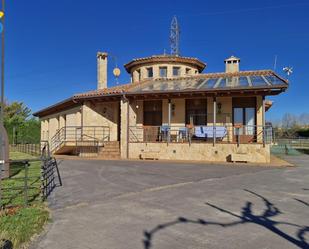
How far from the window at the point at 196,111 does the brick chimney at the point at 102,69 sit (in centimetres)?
841

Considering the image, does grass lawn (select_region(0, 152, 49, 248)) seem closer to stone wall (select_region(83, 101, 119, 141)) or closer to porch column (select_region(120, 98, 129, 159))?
porch column (select_region(120, 98, 129, 159))

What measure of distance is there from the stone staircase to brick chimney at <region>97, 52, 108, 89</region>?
701cm

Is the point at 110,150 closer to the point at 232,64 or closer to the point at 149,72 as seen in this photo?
the point at 149,72

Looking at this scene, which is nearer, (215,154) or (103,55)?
(215,154)

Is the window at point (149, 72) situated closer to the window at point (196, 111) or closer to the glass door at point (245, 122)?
the window at point (196, 111)

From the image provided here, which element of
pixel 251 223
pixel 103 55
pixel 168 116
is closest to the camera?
pixel 251 223

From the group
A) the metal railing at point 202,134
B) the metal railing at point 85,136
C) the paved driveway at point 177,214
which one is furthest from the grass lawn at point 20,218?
the metal railing at point 85,136

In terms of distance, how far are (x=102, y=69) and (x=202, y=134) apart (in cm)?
1156

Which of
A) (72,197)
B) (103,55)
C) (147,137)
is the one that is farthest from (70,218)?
(103,55)

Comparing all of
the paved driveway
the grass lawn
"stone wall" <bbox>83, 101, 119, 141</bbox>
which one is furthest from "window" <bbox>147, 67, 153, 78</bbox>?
the grass lawn

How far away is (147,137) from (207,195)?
11.6 meters

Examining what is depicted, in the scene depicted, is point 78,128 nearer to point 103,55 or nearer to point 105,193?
point 103,55

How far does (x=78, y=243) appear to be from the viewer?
4250 mm

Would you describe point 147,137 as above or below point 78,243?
above
